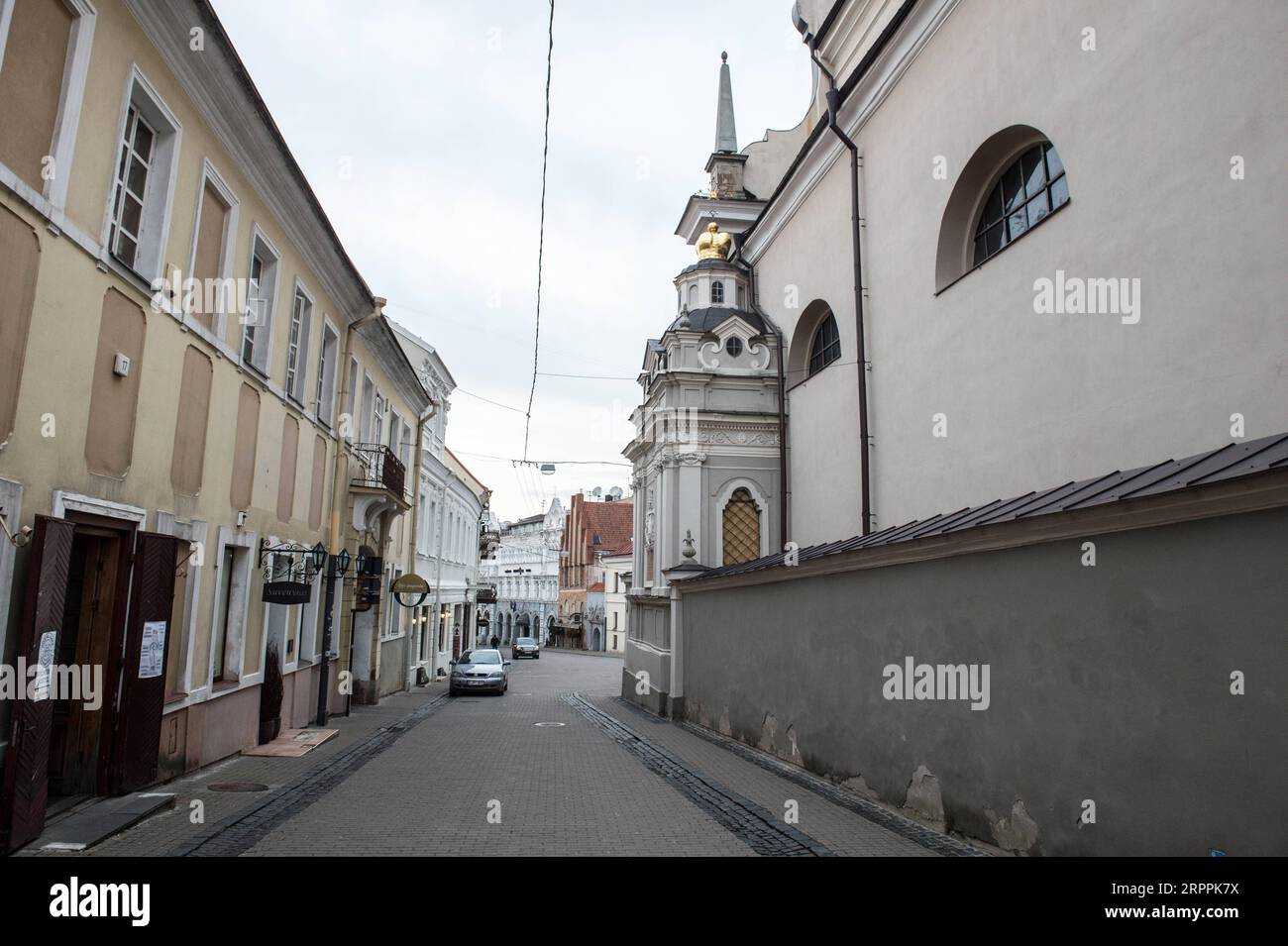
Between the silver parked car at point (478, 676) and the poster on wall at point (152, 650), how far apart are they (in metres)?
17.3

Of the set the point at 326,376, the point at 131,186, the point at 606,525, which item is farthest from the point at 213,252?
the point at 606,525

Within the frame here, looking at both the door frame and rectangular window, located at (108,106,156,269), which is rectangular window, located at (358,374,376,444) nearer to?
rectangular window, located at (108,106,156,269)

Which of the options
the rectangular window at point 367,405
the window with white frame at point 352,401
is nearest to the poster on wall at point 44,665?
the window with white frame at point 352,401

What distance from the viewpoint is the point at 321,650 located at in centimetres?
1620

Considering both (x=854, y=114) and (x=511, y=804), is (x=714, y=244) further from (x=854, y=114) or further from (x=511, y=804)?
(x=511, y=804)

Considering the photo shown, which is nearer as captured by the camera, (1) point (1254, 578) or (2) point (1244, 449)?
(1) point (1254, 578)

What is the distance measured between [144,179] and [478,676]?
63.4ft

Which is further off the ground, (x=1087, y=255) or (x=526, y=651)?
(x=1087, y=255)

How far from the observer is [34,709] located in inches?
254

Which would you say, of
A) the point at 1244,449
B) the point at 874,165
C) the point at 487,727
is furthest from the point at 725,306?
the point at 1244,449

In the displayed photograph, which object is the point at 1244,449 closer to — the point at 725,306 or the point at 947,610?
the point at 947,610

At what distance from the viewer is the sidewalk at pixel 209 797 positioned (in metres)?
6.84

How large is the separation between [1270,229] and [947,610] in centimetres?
434

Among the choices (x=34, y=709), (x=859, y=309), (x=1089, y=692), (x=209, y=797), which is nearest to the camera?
(x=1089, y=692)
